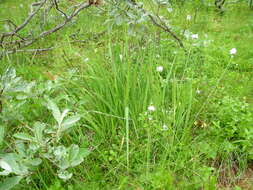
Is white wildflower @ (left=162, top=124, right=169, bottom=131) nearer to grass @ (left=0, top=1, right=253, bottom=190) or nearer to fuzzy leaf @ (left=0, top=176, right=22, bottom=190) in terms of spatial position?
grass @ (left=0, top=1, right=253, bottom=190)

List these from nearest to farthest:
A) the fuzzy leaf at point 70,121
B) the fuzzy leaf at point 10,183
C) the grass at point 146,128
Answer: the fuzzy leaf at point 10,183 < the fuzzy leaf at point 70,121 < the grass at point 146,128

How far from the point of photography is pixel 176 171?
1790 millimetres

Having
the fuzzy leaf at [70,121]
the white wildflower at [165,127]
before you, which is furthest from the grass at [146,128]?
the fuzzy leaf at [70,121]

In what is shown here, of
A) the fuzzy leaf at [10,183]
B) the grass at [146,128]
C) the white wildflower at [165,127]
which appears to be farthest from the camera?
the white wildflower at [165,127]

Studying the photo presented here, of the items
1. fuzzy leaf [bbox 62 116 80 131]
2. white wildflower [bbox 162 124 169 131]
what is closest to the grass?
white wildflower [bbox 162 124 169 131]

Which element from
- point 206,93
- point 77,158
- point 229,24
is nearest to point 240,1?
point 229,24

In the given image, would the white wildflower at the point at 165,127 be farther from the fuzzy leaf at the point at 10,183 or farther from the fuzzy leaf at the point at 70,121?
the fuzzy leaf at the point at 10,183

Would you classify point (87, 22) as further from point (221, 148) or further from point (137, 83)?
point (221, 148)

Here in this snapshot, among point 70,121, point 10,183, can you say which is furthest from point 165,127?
point 10,183

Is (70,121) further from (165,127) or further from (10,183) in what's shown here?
(165,127)

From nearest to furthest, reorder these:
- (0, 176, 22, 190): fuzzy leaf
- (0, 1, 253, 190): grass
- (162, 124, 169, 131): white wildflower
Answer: (0, 176, 22, 190): fuzzy leaf
(0, 1, 253, 190): grass
(162, 124, 169, 131): white wildflower

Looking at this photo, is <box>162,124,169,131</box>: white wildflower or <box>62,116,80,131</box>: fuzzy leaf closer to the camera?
<box>62,116,80,131</box>: fuzzy leaf

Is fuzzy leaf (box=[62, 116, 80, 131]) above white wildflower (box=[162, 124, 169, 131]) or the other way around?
above

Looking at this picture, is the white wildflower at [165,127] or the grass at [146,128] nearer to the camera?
the grass at [146,128]
